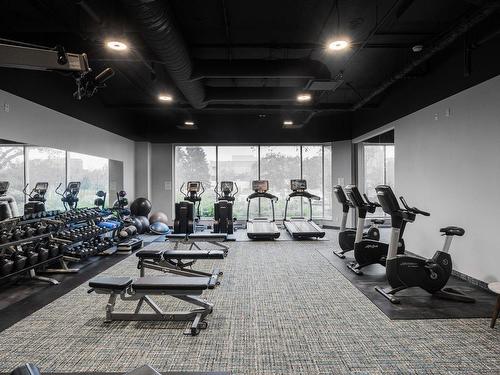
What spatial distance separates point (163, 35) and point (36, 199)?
11.4 ft

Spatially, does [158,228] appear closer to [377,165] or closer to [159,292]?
[159,292]

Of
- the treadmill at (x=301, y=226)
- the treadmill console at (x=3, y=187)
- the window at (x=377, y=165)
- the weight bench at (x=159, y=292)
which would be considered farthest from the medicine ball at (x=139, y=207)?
the window at (x=377, y=165)

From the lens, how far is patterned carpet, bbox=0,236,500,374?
91.0 inches

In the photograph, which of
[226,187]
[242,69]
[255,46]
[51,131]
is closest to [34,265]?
[51,131]

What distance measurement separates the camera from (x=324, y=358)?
2.40 m

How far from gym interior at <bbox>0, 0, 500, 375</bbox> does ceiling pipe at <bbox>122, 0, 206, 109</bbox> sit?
0.03 m

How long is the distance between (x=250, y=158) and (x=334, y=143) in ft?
8.95

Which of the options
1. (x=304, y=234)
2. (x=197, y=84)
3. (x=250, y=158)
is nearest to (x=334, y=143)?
(x=250, y=158)

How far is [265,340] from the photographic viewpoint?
2.68 metres

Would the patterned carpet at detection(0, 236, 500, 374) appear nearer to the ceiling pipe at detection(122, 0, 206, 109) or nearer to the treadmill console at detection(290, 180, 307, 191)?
the ceiling pipe at detection(122, 0, 206, 109)

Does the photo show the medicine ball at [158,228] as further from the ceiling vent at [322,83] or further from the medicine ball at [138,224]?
the ceiling vent at [322,83]

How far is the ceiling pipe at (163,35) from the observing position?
10.3ft

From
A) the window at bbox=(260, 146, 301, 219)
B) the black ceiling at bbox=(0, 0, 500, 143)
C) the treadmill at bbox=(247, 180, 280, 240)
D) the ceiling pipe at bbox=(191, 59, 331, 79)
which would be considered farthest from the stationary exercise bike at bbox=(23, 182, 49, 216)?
the window at bbox=(260, 146, 301, 219)

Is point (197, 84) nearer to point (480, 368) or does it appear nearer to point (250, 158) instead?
point (250, 158)
